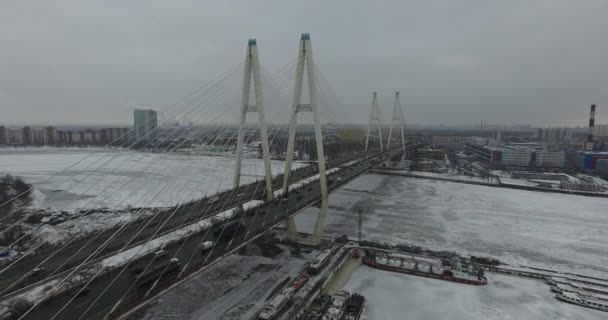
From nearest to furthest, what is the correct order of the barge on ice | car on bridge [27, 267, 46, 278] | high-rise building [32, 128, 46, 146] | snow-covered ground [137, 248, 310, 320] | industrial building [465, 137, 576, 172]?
car on bridge [27, 267, 46, 278] < snow-covered ground [137, 248, 310, 320] < the barge on ice < industrial building [465, 137, 576, 172] < high-rise building [32, 128, 46, 146]

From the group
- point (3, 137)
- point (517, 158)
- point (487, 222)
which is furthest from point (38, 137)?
point (517, 158)

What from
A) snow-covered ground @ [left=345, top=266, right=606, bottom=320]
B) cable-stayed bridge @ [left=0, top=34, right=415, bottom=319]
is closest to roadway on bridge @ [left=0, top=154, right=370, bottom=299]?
cable-stayed bridge @ [left=0, top=34, right=415, bottom=319]

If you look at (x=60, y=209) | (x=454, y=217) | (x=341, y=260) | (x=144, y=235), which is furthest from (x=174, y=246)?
(x=454, y=217)

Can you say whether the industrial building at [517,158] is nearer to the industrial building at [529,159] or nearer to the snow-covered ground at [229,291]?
the industrial building at [529,159]

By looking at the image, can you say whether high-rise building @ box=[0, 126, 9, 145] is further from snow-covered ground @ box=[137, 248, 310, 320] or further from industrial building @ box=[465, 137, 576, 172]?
industrial building @ box=[465, 137, 576, 172]

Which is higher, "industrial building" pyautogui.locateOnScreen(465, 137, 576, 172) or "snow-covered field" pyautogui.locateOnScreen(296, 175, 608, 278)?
"industrial building" pyautogui.locateOnScreen(465, 137, 576, 172)

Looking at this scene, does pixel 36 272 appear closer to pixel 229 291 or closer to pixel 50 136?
pixel 229 291
